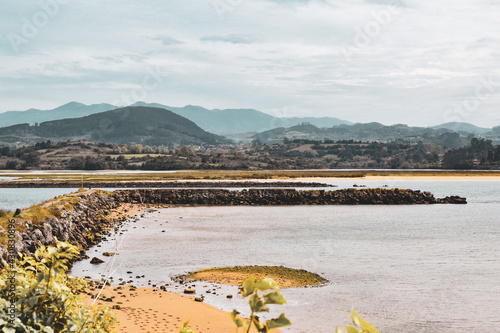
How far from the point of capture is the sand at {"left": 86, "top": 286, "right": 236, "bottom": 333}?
45.6ft

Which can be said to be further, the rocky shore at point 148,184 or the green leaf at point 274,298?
the rocky shore at point 148,184

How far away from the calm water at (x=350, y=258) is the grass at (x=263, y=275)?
862 mm

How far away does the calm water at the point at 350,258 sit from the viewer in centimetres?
1620

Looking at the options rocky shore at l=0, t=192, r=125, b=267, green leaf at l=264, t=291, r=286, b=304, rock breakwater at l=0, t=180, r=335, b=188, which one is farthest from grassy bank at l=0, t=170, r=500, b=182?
green leaf at l=264, t=291, r=286, b=304

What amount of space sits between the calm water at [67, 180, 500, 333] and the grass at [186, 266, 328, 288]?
86 cm

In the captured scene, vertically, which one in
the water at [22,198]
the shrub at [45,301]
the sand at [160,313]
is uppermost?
the shrub at [45,301]

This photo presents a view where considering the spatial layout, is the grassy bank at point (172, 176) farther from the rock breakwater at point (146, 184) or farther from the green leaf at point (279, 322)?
the green leaf at point (279, 322)

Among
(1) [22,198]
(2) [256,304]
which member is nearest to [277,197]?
(1) [22,198]

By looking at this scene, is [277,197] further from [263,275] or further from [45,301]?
[45,301]

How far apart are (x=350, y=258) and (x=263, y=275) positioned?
716cm

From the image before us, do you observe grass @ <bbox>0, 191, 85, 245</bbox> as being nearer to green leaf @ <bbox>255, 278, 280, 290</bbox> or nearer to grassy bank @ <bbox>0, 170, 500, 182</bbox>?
green leaf @ <bbox>255, 278, 280, 290</bbox>

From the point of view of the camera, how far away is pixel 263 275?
824 inches

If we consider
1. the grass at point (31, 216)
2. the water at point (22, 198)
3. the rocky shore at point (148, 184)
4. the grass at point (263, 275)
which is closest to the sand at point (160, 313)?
the grass at point (263, 275)

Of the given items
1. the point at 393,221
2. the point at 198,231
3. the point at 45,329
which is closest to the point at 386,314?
the point at 45,329
